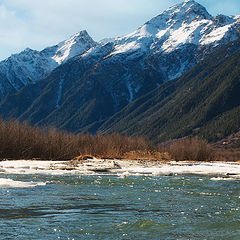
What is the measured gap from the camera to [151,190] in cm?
1161

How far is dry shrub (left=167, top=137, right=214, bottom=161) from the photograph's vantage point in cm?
3441

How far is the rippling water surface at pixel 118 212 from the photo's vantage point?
6.35 m

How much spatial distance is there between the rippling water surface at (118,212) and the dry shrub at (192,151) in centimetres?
2225

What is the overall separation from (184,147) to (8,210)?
92.6ft

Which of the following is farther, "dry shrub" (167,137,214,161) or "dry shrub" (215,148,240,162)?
"dry shrub" (215,148,240,162)

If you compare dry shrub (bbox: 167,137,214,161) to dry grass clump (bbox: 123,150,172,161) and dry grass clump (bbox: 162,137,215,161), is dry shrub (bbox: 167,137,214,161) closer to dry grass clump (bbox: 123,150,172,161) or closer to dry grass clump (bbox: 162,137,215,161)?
dry grass clump (bbox: 162,137,215,161)

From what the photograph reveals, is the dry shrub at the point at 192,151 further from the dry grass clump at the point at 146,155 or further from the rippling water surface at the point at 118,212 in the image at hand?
the rippling water surface at the point at 118,212

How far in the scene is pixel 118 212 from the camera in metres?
8.07

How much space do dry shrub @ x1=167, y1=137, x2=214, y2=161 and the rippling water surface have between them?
73.0ft

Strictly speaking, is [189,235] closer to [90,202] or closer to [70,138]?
[90,202]

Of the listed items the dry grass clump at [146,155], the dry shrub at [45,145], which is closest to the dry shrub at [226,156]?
the dry grass clump at [146,155]

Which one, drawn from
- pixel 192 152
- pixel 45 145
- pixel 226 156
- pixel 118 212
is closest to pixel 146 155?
pixel 192 152

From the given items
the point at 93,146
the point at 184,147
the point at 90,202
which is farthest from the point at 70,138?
the point at 90,202

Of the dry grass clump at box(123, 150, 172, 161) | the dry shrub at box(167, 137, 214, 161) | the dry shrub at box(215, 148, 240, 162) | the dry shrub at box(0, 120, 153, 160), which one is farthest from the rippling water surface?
the dry shrub at box(215, 148, 240, 162)
